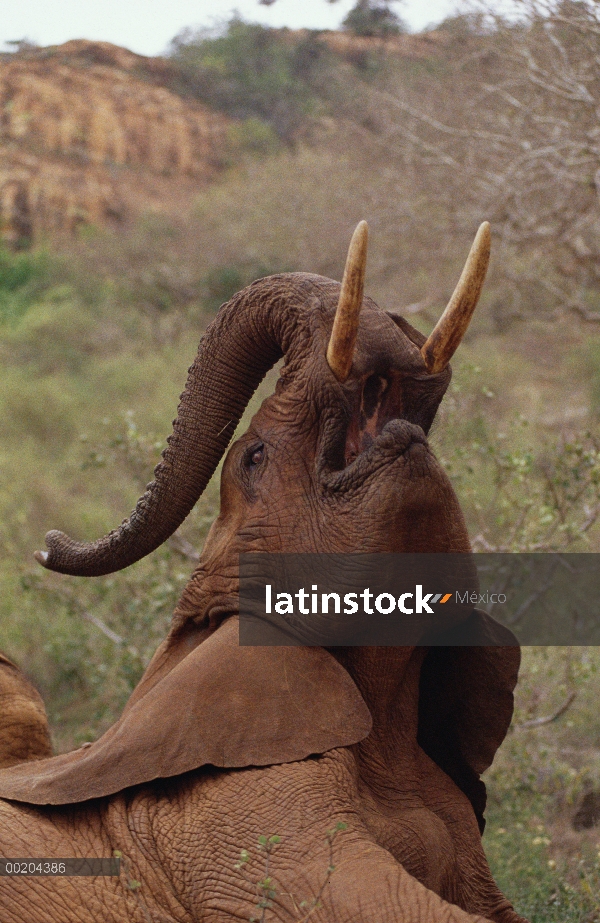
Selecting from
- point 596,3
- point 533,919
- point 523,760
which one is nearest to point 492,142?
point 596,3

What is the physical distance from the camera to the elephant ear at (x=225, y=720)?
10.2ft

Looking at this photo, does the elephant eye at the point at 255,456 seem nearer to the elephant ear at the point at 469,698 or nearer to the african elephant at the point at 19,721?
the elephant ear at the point at 469,698

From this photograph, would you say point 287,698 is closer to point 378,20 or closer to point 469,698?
point 469,698

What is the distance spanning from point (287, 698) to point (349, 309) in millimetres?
990

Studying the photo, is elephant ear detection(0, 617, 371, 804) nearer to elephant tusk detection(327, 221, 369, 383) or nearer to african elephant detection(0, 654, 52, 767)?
elephant tusk detection(327, 221, 369, 383)

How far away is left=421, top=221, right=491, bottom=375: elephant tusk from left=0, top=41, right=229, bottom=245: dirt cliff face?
2860cm

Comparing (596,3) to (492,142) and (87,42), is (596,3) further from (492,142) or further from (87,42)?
(87,42)

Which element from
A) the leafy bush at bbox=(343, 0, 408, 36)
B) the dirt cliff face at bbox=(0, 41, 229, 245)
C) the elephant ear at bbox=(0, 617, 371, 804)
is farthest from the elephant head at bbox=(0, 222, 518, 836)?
the leafy bush at bbox=(343, 0, 408, 36)

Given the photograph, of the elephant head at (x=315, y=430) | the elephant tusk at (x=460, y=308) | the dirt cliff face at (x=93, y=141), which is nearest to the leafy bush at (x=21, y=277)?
the dirt cliff face at (x=93, y=141)

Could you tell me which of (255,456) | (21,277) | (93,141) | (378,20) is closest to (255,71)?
(378,20)

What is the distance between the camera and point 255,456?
3465 millimetres

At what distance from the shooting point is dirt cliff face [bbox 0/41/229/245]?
33031 mm

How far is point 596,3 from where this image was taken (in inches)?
316

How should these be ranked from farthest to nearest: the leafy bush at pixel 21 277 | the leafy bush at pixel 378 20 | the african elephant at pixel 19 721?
1. the leafy bush at pixel 378 20
2. the leafy bush at pixel 21 277
3. the african elephant at pixel 19 721
